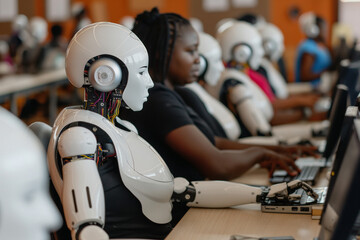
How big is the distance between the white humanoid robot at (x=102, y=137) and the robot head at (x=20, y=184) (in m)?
0.54

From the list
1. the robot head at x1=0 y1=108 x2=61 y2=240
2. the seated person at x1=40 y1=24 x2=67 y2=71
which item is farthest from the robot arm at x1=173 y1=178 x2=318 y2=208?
the seated person at x1=40 y1=24 x2=67 y2=71

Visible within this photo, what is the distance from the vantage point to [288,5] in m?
9.07

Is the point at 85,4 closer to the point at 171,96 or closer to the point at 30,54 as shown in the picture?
the point at 30,54

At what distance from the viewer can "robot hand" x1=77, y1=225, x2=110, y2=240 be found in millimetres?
1469

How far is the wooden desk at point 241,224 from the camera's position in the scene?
1.70 metres

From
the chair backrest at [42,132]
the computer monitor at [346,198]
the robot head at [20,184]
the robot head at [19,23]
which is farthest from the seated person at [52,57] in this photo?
the robot head at [20,184]

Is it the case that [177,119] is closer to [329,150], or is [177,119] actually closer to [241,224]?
[241,224]

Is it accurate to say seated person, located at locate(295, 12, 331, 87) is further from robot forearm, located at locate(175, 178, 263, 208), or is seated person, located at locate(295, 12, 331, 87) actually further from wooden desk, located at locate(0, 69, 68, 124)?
robot forearm, located at locate(175, 178, 263, 208)

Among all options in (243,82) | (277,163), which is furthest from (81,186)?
(243,82)

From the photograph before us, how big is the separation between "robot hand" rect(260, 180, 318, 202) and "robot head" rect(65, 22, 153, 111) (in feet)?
1.72

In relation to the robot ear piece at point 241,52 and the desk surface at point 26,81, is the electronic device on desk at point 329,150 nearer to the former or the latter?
the robot ear piece at point 241,52

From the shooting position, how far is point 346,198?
111 centimetres

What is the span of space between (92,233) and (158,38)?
3.57 feet

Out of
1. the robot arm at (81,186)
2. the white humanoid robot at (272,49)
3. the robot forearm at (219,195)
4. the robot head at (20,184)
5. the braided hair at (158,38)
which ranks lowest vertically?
the white humanoid robot at (272,49)
